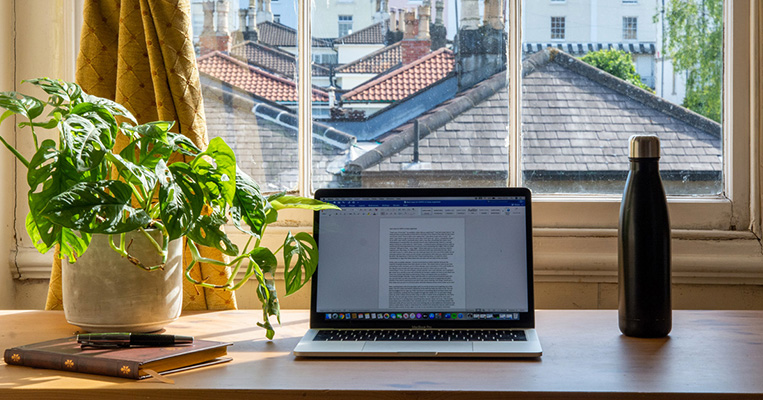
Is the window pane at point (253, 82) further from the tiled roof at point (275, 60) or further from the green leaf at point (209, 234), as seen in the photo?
the green leaf at point (209, 234)

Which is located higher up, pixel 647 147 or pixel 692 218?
pixel 647 147

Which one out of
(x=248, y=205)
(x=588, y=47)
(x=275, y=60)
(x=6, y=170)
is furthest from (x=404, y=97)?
(x=6, y=170)

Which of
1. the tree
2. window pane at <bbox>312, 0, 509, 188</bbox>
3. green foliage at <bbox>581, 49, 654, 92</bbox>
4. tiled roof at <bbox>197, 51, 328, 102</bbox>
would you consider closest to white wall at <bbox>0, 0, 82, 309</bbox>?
tiled roof at <bbox>197, 51, 328, 102</bbox>

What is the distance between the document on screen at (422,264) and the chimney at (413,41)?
55cm

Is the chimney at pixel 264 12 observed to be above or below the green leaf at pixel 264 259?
above

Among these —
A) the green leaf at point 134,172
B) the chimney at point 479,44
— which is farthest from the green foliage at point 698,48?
the green leaf at point 134,172

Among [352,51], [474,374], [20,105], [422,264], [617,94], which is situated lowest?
[474,374]

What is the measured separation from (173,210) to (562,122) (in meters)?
0.93

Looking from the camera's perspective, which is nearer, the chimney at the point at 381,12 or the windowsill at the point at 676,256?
the windowsill at the point at 676,256

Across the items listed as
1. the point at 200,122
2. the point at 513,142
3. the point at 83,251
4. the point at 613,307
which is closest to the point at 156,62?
the point at 200,122

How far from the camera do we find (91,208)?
0.86 meters

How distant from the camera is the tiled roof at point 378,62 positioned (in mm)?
1531

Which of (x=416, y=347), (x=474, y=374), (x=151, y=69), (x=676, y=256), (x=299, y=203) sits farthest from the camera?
(x=676, y=256)

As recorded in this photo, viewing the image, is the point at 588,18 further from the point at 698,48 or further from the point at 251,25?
the point at 251,25
